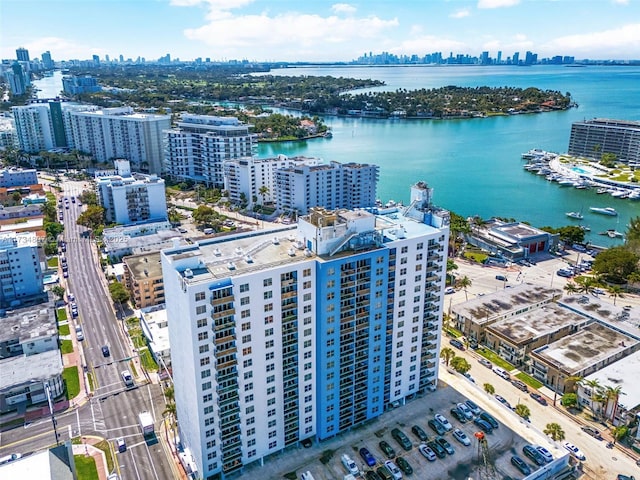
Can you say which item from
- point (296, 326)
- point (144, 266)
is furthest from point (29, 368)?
point (296, 326)

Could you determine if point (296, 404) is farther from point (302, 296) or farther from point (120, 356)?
point (120, 356)

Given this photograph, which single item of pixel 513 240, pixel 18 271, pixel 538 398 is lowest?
pixel 538 398

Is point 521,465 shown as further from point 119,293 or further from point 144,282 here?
point 119,293

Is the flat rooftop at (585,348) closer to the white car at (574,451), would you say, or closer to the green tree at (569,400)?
the green tree at (569,400)

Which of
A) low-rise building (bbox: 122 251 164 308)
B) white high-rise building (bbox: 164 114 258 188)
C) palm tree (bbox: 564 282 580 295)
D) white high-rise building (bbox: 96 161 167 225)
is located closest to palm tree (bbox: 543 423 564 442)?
palm tree (bbox: 564 282 580 295)

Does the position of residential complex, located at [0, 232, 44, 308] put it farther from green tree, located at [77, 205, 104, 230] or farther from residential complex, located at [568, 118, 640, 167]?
residential complex, located at [568, 118, 640, 167]

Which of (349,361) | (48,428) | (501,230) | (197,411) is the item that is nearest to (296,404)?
(349,361)

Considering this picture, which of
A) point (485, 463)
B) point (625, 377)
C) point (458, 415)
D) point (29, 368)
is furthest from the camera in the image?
point (29, 368)
